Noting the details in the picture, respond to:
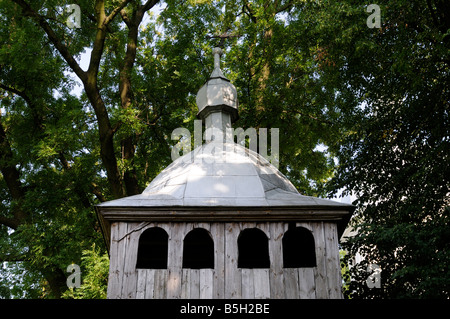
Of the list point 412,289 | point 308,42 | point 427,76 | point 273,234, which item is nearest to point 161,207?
point 273,234

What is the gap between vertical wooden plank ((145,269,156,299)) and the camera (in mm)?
7187

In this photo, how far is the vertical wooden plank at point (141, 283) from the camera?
23.6 ft

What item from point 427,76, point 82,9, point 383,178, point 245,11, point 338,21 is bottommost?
point 383,178

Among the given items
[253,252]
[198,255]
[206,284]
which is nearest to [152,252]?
[198,255]

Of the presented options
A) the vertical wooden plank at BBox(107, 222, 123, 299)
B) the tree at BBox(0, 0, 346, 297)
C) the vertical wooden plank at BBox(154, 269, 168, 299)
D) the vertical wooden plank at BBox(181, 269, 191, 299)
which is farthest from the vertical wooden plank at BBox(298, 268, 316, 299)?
the tree at BBox(0, 0, 346, 297)

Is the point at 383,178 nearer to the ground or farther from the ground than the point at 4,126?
nearer to the ground

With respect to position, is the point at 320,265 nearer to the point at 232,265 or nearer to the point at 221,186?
the point at 232,265

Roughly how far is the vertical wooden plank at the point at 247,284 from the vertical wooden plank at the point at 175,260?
90 cm

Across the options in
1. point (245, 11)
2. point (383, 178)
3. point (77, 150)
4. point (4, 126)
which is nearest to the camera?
point (383, 178)

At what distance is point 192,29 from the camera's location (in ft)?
51.8

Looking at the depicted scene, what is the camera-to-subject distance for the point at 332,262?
7348 mm

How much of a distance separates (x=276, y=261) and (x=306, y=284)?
523 millimetres

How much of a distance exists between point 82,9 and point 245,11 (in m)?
6.15

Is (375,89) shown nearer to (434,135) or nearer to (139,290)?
(434,135)
